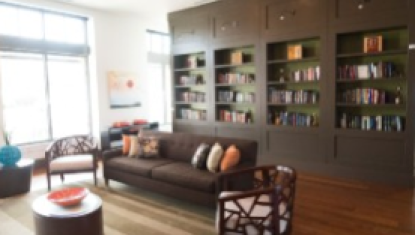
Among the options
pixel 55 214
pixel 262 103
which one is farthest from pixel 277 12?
pixel 55 214

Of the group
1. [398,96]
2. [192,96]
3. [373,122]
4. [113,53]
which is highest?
[113,53]

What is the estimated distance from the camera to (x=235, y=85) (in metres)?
6.21

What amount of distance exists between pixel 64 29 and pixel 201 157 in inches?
174

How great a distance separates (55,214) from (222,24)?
466 centimetres

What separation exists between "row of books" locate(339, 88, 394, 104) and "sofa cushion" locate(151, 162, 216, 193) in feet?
8.90

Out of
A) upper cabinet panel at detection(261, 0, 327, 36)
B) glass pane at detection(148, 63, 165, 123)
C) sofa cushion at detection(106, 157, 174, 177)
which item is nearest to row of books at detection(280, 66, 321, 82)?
upper cabinet panel at detection(261, 0, 327, 36)

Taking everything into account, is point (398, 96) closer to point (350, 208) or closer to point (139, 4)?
Answer: point (350, 208)

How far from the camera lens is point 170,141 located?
4.45 meters

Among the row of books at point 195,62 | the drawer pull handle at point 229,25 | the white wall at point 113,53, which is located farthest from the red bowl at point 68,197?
the row of books at point 195,62

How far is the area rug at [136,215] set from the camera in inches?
122

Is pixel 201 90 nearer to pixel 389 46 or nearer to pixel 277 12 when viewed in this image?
pixel 277 12

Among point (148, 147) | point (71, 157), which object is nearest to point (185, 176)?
point (148, 147)

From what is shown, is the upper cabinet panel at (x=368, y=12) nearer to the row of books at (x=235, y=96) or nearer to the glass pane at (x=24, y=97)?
the row of books at (x=235, y=96)

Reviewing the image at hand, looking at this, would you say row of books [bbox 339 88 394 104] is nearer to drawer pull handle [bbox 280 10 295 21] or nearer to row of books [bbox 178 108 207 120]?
drawer pull handle [bbox 280 10 295 21]
